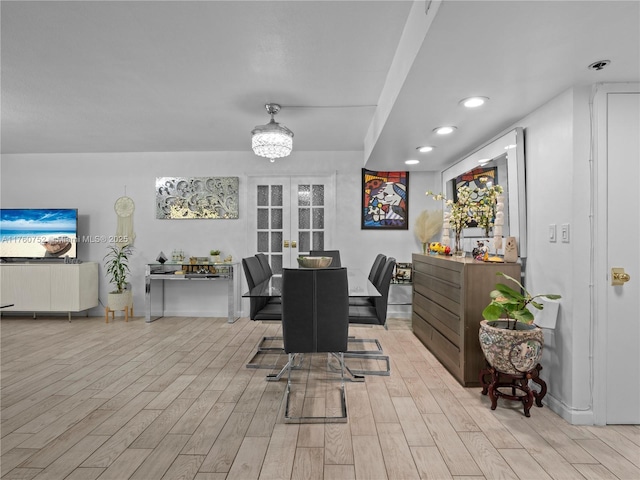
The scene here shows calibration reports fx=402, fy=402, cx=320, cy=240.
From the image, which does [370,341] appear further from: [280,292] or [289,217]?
[289,217]

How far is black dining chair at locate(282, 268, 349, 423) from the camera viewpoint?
8.73 feet

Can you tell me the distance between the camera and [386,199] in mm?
5840

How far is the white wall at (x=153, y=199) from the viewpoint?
5.84 m

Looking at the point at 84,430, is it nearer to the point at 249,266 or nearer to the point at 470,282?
the point at 249,266

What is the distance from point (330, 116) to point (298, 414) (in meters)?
2.91

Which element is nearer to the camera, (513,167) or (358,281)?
(513,167)

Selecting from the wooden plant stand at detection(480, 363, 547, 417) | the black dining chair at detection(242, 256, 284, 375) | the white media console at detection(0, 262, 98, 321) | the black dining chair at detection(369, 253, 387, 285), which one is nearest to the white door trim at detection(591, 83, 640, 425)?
the wooden plant stand at detection(480, 363, 547, 417)

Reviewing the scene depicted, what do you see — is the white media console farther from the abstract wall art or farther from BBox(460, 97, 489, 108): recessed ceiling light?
BBox(460, 97, 489, 108): recessed ceiling light

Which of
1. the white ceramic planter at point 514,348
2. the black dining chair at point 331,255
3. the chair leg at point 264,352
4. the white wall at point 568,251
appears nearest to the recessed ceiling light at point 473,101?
the white wall at point 568,251

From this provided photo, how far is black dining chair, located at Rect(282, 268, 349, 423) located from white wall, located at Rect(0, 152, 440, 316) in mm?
3151

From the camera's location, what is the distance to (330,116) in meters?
4.20

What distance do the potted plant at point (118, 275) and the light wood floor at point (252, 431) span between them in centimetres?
177

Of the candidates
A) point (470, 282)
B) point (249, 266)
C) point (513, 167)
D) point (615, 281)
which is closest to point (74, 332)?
point (249, 266)

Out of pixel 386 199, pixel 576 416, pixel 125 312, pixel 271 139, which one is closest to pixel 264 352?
pixel 271 139
